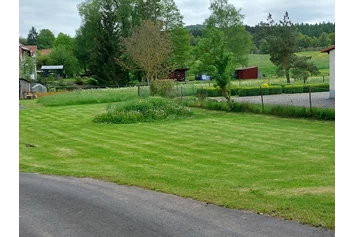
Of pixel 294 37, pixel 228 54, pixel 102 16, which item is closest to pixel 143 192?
pixel 228 54

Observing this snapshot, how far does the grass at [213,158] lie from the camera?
638 centimetres

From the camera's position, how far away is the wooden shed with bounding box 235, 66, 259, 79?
157 ft

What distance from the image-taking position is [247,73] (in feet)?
159

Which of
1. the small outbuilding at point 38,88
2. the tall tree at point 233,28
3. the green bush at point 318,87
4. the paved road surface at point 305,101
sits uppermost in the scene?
the tall tree at point 233,28

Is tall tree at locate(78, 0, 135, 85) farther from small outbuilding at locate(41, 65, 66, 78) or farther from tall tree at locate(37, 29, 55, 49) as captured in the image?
tall tree at locate(37, 29, 55, 49)

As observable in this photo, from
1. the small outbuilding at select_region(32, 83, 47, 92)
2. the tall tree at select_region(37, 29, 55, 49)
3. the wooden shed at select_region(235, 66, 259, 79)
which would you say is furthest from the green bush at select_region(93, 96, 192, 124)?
the tall tree at select_region(37, 29, 55, 49)

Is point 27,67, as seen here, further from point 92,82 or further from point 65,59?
point 65,59

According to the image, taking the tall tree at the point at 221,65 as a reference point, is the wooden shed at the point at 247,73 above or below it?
above

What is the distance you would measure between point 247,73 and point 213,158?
129 feet

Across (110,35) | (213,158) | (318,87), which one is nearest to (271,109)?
(318,87)

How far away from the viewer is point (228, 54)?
18.5m

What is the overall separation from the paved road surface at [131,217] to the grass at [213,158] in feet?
1.08

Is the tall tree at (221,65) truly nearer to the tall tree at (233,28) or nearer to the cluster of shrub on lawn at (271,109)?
the cluster of shrub on lawn at (271,109)

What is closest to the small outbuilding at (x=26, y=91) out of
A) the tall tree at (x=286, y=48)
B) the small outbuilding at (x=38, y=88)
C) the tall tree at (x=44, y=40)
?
the small outbuilding at (x=38, y=88)
